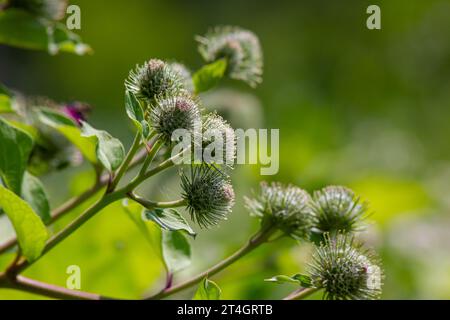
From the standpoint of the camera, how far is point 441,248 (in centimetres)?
508

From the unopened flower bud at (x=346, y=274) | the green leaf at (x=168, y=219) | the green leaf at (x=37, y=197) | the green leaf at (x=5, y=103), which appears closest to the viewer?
the green leaf at (x=168, y=219)

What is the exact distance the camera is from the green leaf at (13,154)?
2.21 metres

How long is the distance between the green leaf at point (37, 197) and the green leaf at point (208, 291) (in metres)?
0.66

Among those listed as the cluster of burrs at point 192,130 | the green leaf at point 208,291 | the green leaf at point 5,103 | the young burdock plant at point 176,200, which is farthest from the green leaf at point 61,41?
the green leaf at point 208,291

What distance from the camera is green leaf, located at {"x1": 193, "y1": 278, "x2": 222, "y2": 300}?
1887 mm

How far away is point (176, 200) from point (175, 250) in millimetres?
389

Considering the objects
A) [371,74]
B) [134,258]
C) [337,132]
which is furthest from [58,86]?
[134,258]

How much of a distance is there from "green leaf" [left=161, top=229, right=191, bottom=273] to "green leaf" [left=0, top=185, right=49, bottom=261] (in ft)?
1.51

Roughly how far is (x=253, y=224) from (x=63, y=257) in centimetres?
103

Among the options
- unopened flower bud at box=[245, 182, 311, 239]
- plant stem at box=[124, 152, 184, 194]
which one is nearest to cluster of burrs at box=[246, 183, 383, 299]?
unopened flower bud at box=[245, 182, 311, 239]

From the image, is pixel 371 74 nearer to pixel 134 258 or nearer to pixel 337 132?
pixel 337 132

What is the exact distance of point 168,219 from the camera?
189 cm

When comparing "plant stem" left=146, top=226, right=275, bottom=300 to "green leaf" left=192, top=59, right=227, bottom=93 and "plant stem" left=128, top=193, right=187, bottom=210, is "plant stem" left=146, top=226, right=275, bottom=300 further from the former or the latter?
"green leaf" left=192, top=59, right=227, bottom=93

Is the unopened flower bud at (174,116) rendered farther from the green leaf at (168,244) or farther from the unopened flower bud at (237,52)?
the unopened flower bud at (237,52)
